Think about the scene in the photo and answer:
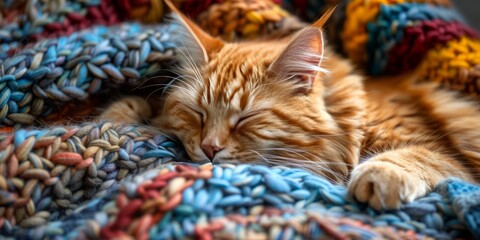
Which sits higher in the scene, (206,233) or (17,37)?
(17,37)

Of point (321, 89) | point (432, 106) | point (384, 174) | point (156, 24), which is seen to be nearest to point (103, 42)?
point (156, 24)

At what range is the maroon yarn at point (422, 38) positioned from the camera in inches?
56.7

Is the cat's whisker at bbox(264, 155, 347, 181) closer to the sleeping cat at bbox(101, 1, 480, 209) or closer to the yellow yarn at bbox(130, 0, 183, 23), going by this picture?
the sleeping cat at bbox(101, 1, 480, 209)

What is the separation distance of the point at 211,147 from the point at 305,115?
26 cm

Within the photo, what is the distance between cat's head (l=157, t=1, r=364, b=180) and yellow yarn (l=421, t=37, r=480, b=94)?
0.35m

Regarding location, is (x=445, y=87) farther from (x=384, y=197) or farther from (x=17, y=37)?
(x=17, y=37)

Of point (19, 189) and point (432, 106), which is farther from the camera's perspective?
point (432, 106)

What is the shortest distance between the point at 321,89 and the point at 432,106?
34 cm

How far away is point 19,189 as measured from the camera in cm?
95

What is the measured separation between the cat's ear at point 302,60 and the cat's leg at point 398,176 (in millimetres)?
264

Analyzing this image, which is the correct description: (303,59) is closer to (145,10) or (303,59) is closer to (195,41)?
(195,41)

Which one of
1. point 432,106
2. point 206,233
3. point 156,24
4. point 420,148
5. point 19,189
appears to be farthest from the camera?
point 156,24

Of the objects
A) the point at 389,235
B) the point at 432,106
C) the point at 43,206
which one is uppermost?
the point at 432,106

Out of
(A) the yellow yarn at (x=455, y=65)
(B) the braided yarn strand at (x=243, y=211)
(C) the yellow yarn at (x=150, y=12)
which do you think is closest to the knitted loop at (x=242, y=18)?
(C) the yellow yarn at (x=150, y=12)
